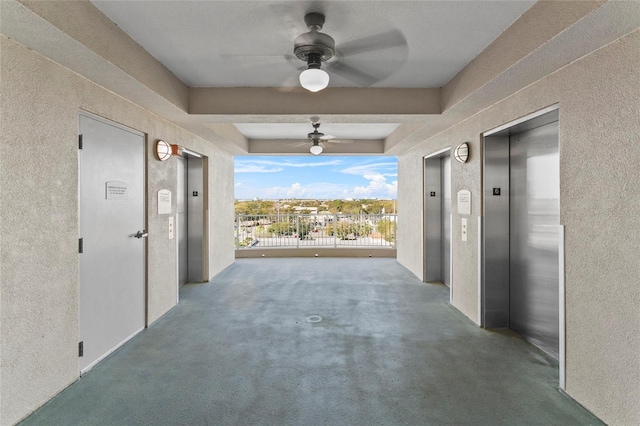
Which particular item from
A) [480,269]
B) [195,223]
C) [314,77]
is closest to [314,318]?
[480,269]

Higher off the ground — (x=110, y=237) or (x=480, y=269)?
(x=110, y=237)

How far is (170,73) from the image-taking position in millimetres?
2859

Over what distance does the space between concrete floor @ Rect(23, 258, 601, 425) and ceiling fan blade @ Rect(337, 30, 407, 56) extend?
8.13ft

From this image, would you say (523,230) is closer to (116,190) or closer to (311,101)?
(311,101)

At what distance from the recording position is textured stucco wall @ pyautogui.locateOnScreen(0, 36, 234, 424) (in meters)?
1.76

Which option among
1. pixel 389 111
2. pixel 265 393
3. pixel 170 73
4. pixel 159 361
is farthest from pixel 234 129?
pixel 265 393

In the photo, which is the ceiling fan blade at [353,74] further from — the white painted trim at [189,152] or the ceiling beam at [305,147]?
the ceiling beam at [305,147]

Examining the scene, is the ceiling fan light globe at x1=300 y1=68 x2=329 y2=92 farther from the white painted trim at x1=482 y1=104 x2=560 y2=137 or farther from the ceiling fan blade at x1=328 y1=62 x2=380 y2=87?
the white painted trim at x1=482 y1=104 x2=560 y2=137

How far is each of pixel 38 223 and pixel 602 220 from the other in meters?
3.45

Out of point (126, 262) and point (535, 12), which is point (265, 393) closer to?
point (126, 262)

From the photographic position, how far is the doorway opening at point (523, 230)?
8.63 feet

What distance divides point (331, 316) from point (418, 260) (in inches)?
94.3

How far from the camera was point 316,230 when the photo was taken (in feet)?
24.6

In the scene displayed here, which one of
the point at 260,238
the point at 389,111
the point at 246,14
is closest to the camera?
the point at 246,14
